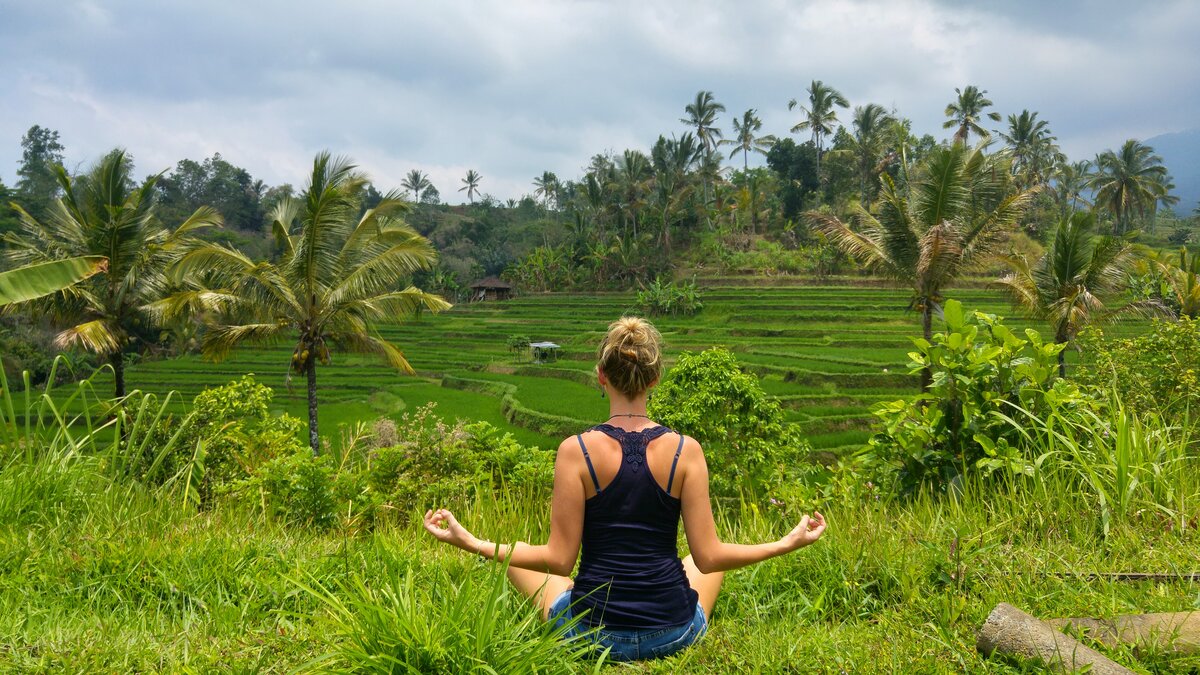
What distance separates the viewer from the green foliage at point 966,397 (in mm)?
3582

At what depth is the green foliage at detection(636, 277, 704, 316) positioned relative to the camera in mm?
34469

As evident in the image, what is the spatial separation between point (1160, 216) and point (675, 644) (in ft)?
302

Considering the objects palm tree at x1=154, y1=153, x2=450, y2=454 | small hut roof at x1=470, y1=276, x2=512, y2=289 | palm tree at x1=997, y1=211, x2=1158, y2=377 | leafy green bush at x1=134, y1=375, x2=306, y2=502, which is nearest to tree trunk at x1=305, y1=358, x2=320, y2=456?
palm tree at x1=154, y1=153, x2=450, y2=454

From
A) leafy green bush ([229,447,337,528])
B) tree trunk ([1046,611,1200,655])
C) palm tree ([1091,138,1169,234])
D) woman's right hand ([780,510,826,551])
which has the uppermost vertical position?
palm tree ([1091,138,1169,234])

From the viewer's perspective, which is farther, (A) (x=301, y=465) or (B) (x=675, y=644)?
(A) (x=301, y=465)

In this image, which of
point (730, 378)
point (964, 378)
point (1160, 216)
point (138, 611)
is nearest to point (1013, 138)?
point (1160, 216)

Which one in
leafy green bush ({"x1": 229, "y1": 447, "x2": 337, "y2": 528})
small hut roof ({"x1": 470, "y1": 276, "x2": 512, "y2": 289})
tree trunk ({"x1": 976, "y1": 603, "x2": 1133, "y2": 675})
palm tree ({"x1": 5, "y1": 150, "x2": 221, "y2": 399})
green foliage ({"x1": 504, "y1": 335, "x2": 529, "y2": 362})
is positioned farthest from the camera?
small hut roof ({"x1": 470, "y1": 276, "x2": 512, "y2": 289})

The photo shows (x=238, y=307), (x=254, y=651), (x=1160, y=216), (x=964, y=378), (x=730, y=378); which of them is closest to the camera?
(x=254, y=651)

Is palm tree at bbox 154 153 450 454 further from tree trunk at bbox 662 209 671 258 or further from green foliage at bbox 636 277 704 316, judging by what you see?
tree trunk at bbox 662 209 671 258

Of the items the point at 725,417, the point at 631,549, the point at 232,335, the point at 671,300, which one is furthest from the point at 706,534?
the point at 671,300

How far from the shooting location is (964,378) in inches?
140

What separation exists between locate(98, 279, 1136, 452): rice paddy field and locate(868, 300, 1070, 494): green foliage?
9.75 metres

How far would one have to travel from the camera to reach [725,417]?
30.4 ft

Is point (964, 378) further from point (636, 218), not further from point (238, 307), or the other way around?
point (636, 218)
